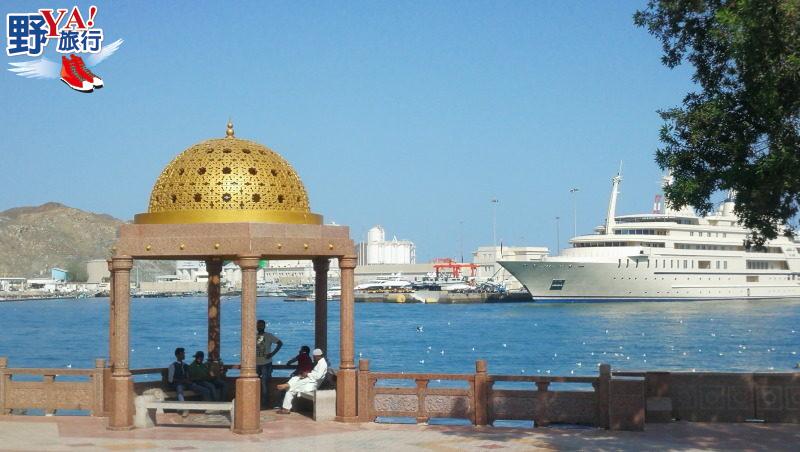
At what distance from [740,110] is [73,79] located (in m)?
15.3

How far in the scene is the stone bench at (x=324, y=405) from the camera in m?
13.9

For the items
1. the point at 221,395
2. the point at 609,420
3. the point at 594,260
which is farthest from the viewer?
the point at 594,260

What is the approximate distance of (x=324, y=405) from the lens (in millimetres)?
13906

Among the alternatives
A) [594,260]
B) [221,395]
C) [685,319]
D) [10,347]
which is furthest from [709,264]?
[221,395]

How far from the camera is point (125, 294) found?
1365 centimetres

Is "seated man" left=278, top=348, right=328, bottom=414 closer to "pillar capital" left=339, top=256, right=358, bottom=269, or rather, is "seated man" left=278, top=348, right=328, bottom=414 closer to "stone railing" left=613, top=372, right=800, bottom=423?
"pillar capital" left=339, top=256, right=358, bottom=269

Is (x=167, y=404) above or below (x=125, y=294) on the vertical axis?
below

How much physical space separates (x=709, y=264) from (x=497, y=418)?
94.5 meters

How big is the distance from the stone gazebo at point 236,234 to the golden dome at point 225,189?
0.5 inches

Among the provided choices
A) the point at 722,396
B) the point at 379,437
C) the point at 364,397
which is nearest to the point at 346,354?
the point at 364,397

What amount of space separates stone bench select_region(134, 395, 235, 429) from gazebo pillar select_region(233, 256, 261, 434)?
27 centimetres

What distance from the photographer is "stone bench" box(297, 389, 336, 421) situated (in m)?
13.9

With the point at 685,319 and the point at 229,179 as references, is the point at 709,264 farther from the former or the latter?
the point at 229,179

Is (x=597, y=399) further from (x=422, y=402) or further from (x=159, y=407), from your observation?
(x=159, y=407)
